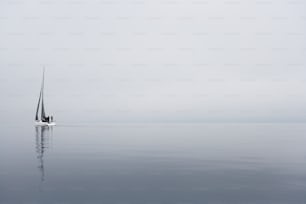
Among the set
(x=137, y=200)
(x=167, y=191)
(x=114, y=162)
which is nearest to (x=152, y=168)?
(x=114, y=162)

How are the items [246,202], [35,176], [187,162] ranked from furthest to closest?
[187,162], [35,176], [246,202]

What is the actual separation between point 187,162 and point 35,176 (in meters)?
18.4

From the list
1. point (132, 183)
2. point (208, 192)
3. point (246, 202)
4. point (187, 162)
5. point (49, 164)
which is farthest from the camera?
point (187, 162)

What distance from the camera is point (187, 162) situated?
4056 centimetres

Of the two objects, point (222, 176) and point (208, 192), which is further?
point (222, 176)

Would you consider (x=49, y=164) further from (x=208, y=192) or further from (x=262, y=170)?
(x=262, y=170)

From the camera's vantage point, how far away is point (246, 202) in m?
21.8

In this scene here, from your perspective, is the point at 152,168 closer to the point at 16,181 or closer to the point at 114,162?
the point at 114,162

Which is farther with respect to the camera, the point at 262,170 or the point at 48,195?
the point at 262,170

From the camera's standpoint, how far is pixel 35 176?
98.0 feet

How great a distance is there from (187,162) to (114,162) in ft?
29.5

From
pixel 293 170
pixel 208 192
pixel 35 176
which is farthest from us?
pixel 293 170

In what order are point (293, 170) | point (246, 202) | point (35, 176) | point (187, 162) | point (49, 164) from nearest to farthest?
point (246, 202) → point (35, 176) → point (293, 170) → point (49, 164) → point (187, 162)

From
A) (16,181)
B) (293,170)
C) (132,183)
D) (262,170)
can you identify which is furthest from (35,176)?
(293,170)
